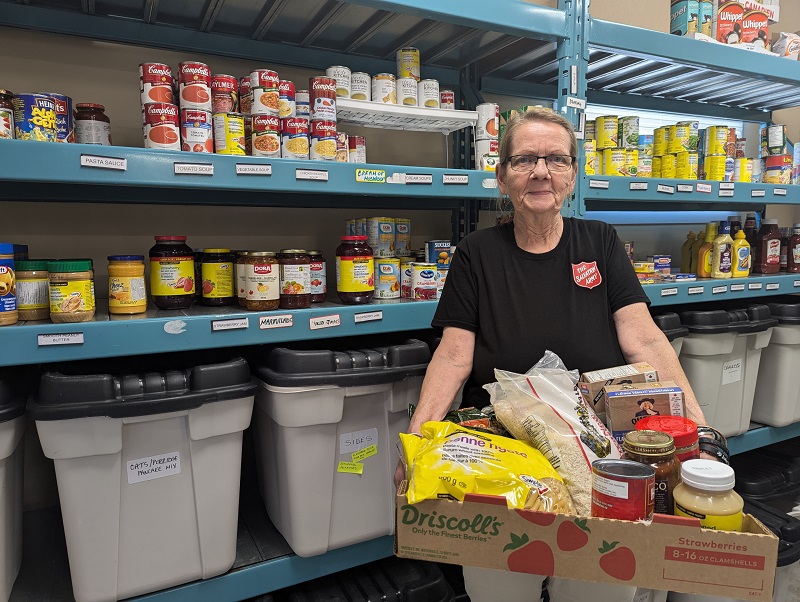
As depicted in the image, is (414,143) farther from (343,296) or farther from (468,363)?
(468,363)

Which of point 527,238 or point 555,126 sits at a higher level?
point 555,126

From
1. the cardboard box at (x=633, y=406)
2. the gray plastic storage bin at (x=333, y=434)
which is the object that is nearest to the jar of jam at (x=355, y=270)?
the gray plastic storage bin at (x=333, y=434)

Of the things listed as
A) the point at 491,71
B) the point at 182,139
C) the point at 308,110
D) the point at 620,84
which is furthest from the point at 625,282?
the point at 620,84

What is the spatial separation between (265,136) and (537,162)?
0.78 meters

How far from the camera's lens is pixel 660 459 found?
35.2 inches

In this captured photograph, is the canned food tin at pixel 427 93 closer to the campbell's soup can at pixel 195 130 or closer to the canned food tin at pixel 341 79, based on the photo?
the canned food tin at pixel 341 79

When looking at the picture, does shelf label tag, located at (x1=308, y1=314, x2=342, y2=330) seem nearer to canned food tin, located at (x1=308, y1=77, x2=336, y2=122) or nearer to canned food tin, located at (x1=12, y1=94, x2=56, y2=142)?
canned food tin, located at (x1=308, y1=77, x2=336, y2=122)

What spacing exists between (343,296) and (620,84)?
2.00 meters

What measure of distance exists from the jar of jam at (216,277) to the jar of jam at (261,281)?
0.38 feet

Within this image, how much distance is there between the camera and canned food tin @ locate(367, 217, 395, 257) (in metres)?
2.01

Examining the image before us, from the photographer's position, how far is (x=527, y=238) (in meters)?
1.54

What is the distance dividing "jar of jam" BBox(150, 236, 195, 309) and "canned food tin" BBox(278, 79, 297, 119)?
484 millimetres

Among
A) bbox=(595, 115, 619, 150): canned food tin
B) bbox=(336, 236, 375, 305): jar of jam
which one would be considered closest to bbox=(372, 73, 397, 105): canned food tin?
bbox=(336, 236, 375, 305): jar of jam

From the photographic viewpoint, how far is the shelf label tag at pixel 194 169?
1.42 metres
